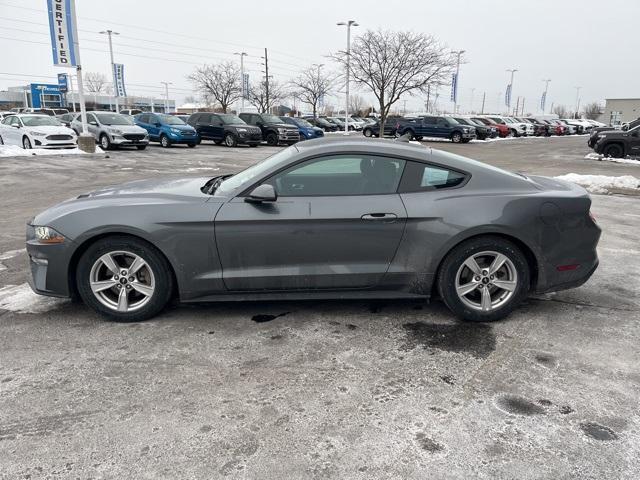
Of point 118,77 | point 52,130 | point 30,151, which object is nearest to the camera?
point 30,151

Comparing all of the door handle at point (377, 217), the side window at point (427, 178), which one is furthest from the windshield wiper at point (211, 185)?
the side window at point (427, 178)

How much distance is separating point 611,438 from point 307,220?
2337 mm

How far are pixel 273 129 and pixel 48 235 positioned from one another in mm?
24964

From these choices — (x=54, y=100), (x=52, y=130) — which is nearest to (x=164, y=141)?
(x=52, y=130)

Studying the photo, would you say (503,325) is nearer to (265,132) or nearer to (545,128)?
(265,132)

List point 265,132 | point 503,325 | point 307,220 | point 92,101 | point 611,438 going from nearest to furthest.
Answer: point 611,438 < point 307,220 < point 503,325 < point 265,132 < point 92,101

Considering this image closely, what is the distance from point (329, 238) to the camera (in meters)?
3.77

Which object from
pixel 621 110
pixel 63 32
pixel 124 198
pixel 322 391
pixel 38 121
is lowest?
pixel 322 391

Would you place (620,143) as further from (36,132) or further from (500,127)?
(36,132)

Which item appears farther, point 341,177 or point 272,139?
point 272,139

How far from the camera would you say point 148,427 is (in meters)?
2.69

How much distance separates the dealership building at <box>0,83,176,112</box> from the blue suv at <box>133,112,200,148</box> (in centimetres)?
4696

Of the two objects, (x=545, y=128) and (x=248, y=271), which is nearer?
(x=248, y=271)

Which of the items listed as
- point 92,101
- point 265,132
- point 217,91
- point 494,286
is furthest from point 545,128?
point 92,101
